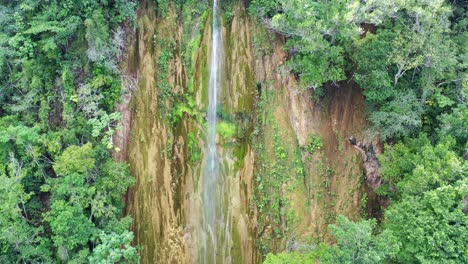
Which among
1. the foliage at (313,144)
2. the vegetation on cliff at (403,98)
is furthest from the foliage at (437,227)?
the foliage at (313,144)

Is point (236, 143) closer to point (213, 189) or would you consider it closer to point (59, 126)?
point (213, 189)

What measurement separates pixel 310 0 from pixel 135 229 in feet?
36.3

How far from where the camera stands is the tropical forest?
11109 mm

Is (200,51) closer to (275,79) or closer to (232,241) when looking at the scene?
(275,79)

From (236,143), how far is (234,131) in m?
0.52

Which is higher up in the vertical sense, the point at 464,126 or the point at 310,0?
the point at 310,0

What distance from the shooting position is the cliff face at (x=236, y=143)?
1423 cm

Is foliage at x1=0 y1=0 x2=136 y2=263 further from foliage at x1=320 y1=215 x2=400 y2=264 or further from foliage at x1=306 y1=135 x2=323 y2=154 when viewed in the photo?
foliage at x1=320 y1=215 x2=400 y2=264

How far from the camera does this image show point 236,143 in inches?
607

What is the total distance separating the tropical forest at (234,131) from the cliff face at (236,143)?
0.06 metres

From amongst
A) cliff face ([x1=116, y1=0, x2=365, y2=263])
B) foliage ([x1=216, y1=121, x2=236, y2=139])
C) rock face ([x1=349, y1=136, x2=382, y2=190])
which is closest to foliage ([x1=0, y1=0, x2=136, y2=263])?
cliff face ([x1=116, y1=0, x2=365, y2=263])

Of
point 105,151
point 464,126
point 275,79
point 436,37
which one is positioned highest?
point 436,37

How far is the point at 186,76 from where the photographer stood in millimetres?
15367

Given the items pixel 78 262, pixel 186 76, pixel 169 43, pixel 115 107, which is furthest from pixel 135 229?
pixel 169 43
